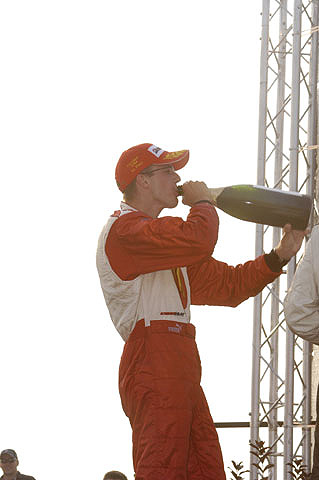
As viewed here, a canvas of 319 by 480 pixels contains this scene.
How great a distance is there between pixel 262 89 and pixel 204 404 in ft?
20.5

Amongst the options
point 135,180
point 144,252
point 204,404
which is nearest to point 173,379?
point 204,404

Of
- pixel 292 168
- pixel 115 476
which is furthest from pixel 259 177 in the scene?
pixel 115 476

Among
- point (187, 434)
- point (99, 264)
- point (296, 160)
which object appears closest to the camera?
point (187, 434)

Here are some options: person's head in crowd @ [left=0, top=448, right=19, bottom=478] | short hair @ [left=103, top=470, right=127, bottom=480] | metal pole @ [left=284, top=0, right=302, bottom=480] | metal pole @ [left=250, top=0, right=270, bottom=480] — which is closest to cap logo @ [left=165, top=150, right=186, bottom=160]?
short hair @ [left=103, top=470, right=127, bottom=480]

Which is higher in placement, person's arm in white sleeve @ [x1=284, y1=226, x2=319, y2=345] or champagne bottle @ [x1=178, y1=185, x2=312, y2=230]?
champagne bottle @ [x1=178, y1=185, x2=312, y2=230]

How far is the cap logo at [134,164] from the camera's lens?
11.3ft

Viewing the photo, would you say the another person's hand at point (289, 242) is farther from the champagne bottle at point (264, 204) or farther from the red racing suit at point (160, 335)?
the red racing suit at point (160, 335)

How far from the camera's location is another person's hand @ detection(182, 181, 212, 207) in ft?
11.1

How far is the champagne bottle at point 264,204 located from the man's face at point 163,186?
0.12ft

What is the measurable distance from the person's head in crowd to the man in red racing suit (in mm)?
5702

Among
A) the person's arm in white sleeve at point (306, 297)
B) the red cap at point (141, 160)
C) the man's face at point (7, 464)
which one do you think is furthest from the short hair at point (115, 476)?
the red cap at point (141, 160)

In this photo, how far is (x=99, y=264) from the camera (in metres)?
3.43

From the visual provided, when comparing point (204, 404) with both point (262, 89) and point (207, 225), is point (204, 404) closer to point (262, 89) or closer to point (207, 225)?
point (207, 225)

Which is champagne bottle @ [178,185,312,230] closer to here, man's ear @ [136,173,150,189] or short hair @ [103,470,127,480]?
man's ear @ [136,173,150,189]
